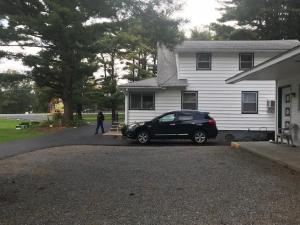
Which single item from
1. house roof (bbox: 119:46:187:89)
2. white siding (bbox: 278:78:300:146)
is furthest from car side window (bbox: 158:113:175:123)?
white siding (bbox: 278:78:300:146)

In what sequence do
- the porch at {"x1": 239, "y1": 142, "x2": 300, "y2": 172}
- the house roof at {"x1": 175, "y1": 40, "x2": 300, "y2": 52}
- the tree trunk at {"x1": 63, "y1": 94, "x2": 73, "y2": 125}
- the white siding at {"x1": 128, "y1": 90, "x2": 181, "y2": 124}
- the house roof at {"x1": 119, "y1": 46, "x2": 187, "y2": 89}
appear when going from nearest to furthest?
the porch at {"x1": 239, "y1": 142, "x2": 300, "y2": 172} < the house roof at {"x1": 119, "y1": 46, "x2": 187, "y2": 89} < the house roof at {"x1": 175, "y1": 40, "x2": 300, "y2": 52} < the white siding at {"x1": 128, "y1": 90, "x2": 181, "y2": 124} < the tree trunk at {"x1": 63, "y1": 94, "x2": 73, "y2": 125}

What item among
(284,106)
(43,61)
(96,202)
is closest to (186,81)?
(284,106)

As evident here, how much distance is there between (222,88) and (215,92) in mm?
496

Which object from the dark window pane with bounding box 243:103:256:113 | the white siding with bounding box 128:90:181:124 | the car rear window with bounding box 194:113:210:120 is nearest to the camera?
the car rear window with bounding box 194:113:210:120

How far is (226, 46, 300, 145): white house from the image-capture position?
14992mm

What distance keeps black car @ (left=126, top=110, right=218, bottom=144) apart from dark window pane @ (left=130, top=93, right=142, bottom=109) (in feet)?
17.6

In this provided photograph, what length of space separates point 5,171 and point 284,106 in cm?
1215

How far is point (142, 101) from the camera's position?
2895cm

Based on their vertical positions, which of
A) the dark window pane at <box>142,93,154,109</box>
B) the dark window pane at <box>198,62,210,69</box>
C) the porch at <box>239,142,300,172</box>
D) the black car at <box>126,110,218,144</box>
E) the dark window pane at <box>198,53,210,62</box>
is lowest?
the porch at <box>239,142,300,172</box>

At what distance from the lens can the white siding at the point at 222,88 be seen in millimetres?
28781

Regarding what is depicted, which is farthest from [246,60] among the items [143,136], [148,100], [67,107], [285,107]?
[67,107]

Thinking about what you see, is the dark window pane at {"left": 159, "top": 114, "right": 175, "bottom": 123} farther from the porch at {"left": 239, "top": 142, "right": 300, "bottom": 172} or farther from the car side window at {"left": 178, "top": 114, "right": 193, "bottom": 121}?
the porch at {"left": 239, "top": 142, "right": 300, "bottom": 172}

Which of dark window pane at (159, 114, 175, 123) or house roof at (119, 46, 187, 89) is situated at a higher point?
house roof at (119, 46, 187, 89)

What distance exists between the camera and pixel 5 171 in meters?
12.7
